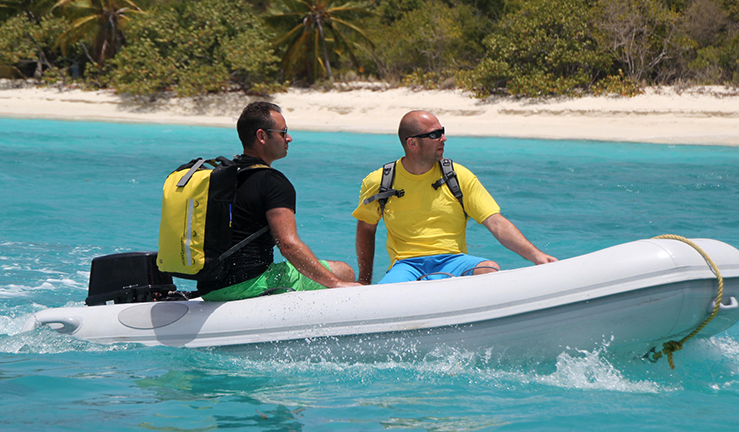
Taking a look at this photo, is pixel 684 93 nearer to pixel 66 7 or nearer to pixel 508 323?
pixel 508 323

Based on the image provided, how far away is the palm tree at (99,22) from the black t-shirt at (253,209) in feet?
71.9

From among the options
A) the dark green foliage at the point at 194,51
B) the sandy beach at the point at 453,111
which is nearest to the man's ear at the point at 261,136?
the sandy beach at the point at 453,111

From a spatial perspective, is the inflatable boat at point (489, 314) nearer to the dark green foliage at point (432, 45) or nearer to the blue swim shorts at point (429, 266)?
the blue swim shorts at point (429, 266)

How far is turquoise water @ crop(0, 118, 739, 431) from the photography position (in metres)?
2.80

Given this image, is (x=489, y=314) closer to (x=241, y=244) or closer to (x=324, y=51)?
(x=241, y=244)

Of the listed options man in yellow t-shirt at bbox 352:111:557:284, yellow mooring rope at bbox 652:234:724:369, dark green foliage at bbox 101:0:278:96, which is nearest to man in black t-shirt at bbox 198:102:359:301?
man in yellow t-shirt at bbox 352:111:557:284

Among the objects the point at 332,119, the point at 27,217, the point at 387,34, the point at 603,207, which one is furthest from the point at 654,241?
the point at 387,34

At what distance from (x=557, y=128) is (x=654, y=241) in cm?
1408

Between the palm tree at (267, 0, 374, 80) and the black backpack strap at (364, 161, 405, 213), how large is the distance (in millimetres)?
19260

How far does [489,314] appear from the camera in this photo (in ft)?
9.77

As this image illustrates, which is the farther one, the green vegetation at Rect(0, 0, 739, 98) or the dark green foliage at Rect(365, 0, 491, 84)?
the dark green foliage at Rect(365, 0, 491, 84)

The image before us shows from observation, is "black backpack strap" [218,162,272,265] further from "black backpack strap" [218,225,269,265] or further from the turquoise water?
the turquoise water

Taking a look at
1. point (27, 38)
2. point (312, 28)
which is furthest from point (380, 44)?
point (27, 38)

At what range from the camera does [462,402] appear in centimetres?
296
